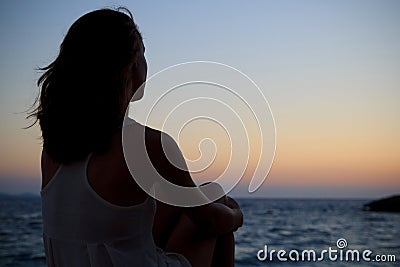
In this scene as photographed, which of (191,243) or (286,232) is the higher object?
(191,243)

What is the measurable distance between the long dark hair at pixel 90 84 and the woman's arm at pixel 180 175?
0.20 ft

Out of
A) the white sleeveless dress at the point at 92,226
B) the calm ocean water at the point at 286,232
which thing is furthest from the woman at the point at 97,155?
the calm ocean water at the point at 286,232

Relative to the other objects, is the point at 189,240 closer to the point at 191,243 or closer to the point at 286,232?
the point at 191,243

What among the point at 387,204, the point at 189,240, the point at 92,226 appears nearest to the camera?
the point at 92,226

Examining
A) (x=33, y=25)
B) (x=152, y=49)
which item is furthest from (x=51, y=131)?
(x=33, y=25)

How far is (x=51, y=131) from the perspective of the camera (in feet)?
2.82

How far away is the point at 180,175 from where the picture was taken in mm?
822

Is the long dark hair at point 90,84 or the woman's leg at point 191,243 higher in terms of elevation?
the long dark hair at point 90,84

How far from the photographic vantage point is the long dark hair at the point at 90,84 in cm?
81

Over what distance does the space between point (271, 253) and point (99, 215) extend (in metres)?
5.58

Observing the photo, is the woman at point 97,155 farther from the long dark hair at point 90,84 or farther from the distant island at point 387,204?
the distant island at point 387,204

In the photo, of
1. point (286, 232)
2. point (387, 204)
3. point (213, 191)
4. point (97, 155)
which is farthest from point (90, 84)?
point (387, 204)

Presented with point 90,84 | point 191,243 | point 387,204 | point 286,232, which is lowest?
point 286,232

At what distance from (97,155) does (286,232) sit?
7.51 metres
